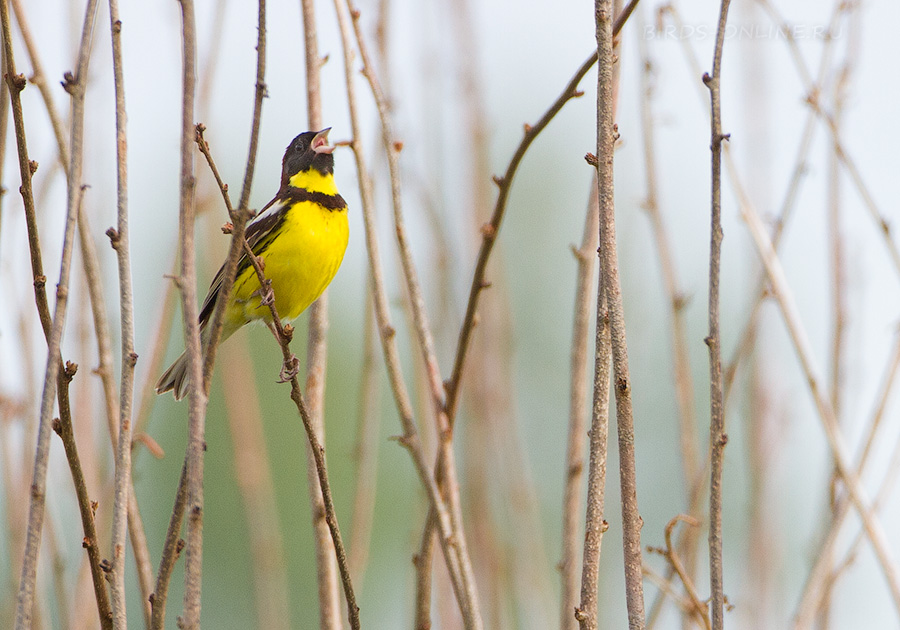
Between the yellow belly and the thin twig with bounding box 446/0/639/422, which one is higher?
the yellow belly

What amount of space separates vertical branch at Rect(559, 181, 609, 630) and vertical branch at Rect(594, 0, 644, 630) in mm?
773

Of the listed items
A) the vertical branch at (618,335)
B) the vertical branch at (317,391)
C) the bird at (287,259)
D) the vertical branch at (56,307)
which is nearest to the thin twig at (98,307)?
the vertical branch at (56,307)

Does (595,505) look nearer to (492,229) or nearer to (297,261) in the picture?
(492,229)

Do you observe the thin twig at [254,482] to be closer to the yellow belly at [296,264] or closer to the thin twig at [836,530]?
the yellow belly at [296,264]

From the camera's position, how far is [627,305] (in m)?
4.89

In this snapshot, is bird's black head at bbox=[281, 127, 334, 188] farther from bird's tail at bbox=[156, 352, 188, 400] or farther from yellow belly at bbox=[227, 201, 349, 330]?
bird's tail at bbox=[156, 352, 188, 400]

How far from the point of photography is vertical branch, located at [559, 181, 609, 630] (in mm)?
2781

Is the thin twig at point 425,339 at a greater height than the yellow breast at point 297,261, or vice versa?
the yellow breast at point 297,261

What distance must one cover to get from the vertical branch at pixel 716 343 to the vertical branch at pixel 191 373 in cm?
113

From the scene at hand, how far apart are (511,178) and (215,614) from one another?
497 inches

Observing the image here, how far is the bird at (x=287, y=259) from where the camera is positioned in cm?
436

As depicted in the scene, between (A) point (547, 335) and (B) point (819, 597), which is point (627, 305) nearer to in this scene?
(B) point (819, 597)

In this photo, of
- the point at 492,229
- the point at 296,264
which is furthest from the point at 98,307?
the point at 296,264

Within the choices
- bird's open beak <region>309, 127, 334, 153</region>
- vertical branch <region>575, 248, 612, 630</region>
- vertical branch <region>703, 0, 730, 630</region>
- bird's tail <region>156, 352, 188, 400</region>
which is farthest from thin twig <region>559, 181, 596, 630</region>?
bird's tail <region>156, 352, 188, 400</region>
